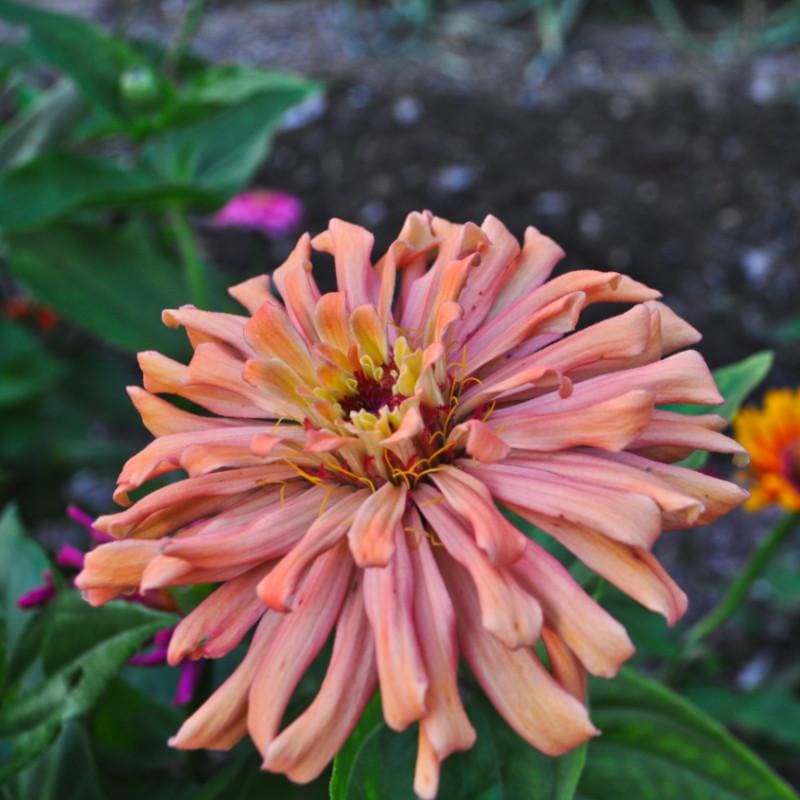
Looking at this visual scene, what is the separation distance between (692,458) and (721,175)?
1435 millimetres

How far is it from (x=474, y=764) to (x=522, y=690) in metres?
0.13

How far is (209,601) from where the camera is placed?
1.60ft

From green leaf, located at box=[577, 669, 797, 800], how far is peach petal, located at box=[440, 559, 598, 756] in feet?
0.70

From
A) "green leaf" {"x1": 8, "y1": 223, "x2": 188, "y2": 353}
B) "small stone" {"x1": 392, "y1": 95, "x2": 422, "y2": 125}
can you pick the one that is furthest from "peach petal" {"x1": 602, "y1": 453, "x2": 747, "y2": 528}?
"small stone" {"x1": 392, "y1": 95, "x2": 422, "y2": 125}

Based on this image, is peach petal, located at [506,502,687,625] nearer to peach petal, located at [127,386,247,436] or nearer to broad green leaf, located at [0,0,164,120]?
peach petal, located at [127,386,247,436]

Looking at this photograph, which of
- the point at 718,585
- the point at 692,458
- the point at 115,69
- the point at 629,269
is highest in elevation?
the point at 115,69

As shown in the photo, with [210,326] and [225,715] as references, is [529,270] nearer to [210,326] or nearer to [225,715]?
[210,326]

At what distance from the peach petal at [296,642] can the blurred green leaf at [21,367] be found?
→ 79cm

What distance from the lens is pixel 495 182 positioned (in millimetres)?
1894

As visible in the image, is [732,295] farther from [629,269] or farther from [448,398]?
[448,398]

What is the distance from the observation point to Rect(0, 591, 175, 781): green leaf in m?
0.55

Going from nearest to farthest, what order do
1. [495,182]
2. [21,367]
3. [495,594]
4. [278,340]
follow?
[495,594] < [278,340] < [21,367] < [495,182]

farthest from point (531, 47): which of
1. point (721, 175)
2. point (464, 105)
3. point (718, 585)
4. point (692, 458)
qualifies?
point (692, 458)

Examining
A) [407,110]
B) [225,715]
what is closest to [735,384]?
[225,715]
